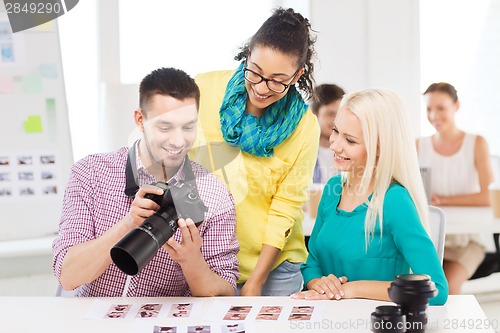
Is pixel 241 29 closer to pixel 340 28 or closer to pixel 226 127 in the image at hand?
pixel 340 28

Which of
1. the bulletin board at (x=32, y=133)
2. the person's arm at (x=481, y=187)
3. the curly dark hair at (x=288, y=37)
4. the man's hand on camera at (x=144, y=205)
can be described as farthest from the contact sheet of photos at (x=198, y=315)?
the person's arm at (x=481, y=187)

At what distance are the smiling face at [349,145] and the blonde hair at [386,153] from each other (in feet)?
0.06

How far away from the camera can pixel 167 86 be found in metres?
1.80

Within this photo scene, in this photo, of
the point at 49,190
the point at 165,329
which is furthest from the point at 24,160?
the point at 165,329

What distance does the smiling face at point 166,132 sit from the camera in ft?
5.68

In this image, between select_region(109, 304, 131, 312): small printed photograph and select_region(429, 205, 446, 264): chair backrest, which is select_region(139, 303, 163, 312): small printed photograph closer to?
select_region(109, 304, 131, 312): small printed photograph

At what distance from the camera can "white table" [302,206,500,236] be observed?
298 centimetres

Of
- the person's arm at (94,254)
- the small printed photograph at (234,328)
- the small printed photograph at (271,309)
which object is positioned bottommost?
the small printed photograph at (271,309)

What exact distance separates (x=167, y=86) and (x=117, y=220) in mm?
349

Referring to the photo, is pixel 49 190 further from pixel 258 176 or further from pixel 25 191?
pixel 258 176

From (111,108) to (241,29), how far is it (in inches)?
32.8

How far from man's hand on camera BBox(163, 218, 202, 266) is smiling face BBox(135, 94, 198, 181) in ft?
0.79

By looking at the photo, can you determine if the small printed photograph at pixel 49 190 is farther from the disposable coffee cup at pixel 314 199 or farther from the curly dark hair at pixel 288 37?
the curly dark hair at pixel 288 37

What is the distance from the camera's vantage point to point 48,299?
1771mm
